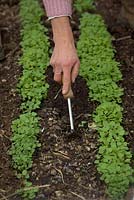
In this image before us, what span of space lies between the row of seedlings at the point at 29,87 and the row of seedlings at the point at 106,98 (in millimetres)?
237

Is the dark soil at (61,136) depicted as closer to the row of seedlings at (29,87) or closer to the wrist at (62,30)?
the row of seedlings at (29,87)

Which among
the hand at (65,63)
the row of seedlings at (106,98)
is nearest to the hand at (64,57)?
the hand at (65,63)

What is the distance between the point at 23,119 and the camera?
2.58 m

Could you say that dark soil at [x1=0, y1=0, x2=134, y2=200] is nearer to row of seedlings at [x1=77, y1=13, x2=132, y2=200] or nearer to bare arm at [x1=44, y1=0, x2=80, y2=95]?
row of seedlings at [x1=77, y1=13, x2=132, y2=200]

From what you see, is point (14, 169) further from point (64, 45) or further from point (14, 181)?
point (64, 45)

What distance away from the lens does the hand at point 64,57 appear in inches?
85.5

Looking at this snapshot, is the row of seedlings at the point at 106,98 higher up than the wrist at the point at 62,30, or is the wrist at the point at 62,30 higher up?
the wrist at the point at 62,30

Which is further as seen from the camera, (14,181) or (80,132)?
(80,132)

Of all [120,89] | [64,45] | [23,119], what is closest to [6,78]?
[23,119]

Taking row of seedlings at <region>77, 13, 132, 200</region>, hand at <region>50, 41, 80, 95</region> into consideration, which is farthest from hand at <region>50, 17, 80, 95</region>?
row of seedlings at <region>77, 13, 132, 200</region>

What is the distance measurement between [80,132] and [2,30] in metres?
1.17

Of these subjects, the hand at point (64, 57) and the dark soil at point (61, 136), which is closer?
the hand at point (64, 57)

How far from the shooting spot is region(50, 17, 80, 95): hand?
217 cm

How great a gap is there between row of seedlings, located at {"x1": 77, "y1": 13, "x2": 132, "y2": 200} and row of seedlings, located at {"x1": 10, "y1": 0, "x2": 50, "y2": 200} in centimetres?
24
